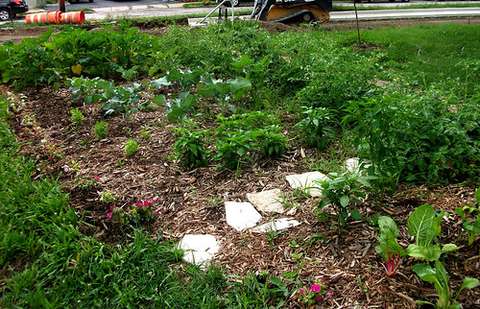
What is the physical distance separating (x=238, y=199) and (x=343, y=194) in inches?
34.9

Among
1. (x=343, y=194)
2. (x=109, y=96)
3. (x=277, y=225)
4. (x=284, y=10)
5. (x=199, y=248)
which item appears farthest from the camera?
(x=284, y=10)

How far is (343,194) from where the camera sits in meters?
2.79

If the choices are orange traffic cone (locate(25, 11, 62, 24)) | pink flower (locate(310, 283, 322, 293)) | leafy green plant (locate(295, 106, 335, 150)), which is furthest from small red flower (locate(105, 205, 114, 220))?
orange traffic cone (locate(25, 11, 62, 24))

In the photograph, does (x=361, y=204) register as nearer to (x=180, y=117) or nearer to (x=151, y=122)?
(x=180, y=117)

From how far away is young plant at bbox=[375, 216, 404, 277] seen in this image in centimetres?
236

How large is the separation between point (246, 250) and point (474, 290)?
3.94ft

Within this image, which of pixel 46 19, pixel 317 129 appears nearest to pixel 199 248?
pixel 317 129

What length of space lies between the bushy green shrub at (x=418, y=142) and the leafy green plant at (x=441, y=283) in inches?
37.2

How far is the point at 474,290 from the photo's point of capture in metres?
2.27

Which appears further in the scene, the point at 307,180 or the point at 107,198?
the point at 307,180

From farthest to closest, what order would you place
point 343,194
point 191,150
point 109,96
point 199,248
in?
point 109,96 → point 191,150 → point 199,248 → point 343,194

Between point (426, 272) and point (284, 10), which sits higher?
point (284, 10)

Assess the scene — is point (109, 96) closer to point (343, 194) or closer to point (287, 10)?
point (343, 194)

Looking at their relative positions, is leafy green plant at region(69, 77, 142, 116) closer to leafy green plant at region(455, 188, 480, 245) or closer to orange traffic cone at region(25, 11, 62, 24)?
leafy green plant at region(455, 188, 480, 245)
